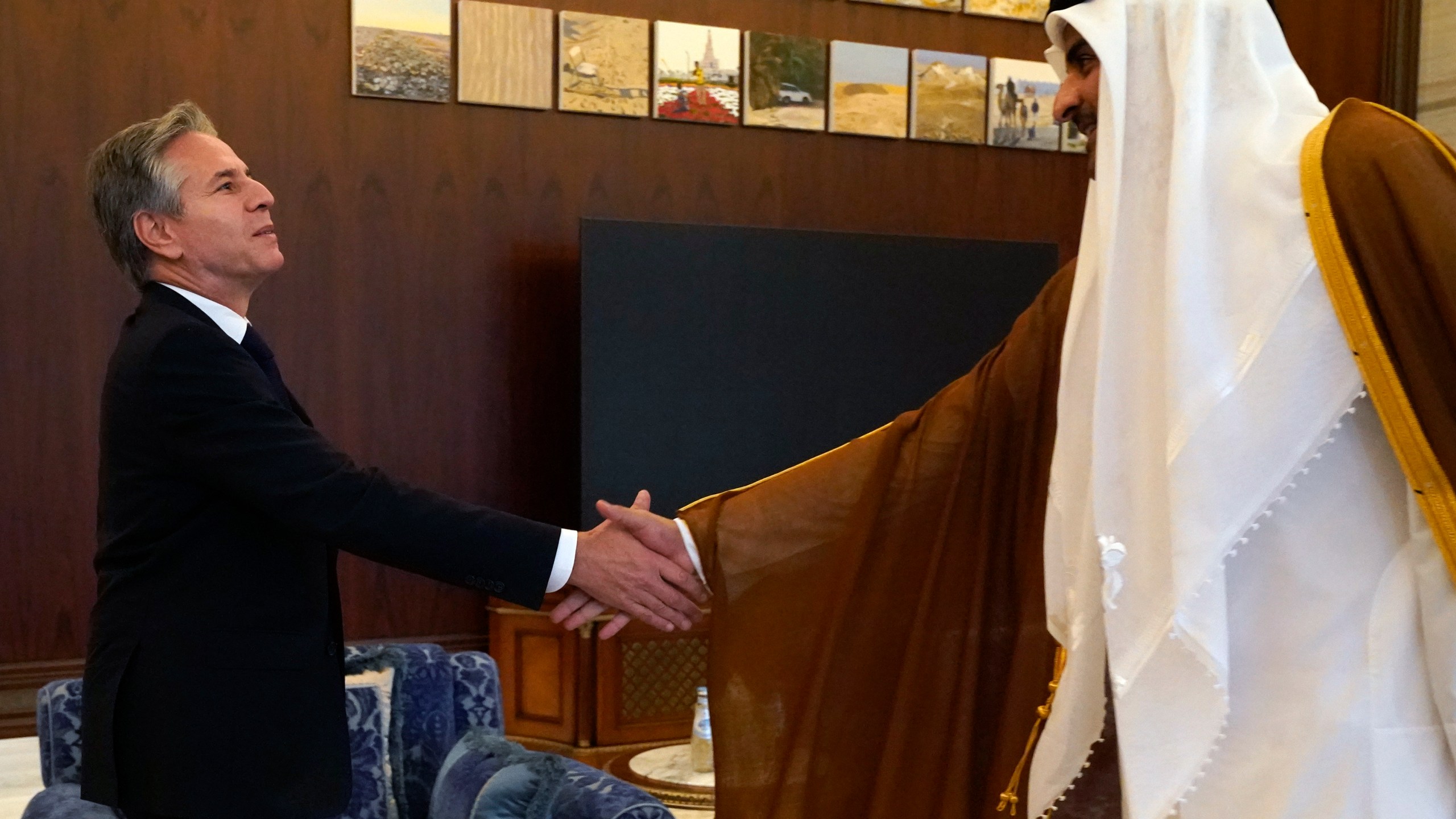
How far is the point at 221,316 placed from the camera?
2.35 meters

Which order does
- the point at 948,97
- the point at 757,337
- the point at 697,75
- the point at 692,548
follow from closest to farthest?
the point at 692,548 → the point at 757,337 → the point at 697,75 → the point at 948,97

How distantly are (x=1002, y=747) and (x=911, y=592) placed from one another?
0.28 meters

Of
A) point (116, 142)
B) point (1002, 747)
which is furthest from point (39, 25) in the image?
point (1002, 747)

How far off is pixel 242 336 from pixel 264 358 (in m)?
0.05

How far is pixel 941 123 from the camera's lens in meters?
6.21

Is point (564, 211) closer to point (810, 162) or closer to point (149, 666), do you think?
point (810, 162)

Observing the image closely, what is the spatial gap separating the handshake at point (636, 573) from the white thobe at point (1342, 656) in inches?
40.9

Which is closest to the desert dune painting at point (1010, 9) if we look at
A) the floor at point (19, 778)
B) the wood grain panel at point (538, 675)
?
the wood grain panel at point (538, 675)

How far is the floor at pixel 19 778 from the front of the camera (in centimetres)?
431

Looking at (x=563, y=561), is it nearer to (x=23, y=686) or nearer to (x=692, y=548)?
(x=692, y=548)

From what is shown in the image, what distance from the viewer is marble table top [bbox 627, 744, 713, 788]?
389 cm

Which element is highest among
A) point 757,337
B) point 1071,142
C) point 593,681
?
point 1071,142

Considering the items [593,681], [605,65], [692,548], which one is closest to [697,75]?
[605,65]

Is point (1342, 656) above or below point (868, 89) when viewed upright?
below
